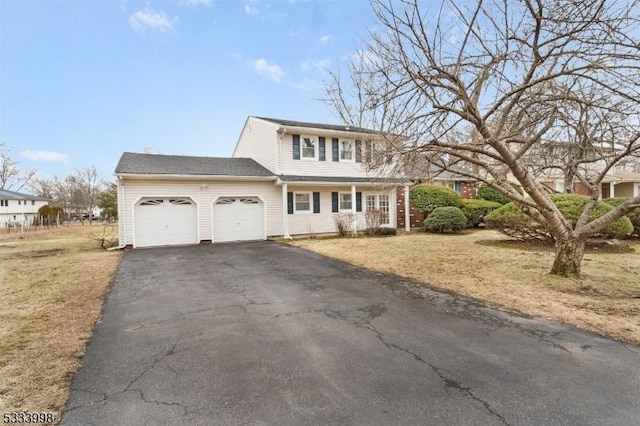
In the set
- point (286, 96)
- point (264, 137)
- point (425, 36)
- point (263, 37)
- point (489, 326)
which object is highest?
point (263, 37)

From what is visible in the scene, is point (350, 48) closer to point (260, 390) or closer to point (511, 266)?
point (511, 266)

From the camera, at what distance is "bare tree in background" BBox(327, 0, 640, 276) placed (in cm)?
482

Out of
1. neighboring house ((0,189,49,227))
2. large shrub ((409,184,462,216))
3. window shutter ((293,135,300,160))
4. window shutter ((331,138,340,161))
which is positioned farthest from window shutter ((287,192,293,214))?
neighboring house ((0,189,49,227))

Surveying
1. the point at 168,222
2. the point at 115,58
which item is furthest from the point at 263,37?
the point at 168,222

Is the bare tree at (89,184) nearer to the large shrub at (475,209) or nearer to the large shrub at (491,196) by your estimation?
the large shrub at (475,209)

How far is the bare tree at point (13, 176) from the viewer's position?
42.7 m

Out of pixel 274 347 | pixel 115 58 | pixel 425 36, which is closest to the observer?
pixel 274 347

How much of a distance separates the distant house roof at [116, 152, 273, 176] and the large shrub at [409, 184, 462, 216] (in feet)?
28.6

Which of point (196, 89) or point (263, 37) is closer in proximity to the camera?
point (263, 37)

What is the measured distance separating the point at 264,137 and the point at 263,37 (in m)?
4.70

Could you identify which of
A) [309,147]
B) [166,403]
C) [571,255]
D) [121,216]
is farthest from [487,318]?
[121,216]

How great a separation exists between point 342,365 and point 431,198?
16479mm

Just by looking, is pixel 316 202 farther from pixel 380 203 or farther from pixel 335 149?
pixel 380 203

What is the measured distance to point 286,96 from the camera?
61.6 feet
